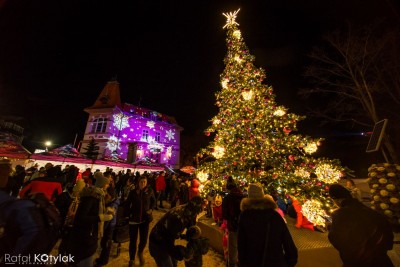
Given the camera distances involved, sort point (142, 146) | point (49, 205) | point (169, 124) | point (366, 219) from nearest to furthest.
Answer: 1. point (49, 205)
2. point (366, 219)
3. point (142, 146)
4. point (169, 124)

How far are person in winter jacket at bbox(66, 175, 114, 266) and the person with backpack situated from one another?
3.45ft

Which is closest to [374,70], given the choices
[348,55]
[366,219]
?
[348,55]

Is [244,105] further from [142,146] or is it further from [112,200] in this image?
[142,146]

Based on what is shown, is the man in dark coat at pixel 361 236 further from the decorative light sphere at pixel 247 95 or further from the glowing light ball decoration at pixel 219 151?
the decorative light sphere at pixel 247 95

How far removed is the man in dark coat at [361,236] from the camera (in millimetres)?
2176

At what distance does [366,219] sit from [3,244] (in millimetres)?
3765

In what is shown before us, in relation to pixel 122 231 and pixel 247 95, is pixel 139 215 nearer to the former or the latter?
pixel 122 231

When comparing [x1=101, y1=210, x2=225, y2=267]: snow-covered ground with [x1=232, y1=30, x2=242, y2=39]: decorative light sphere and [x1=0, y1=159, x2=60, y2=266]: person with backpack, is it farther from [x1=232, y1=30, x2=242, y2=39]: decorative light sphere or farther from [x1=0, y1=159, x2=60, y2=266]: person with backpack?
[x1=232, y1=30, x2=242, y2=39]: decorative light sphere

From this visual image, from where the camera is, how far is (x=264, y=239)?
7.50 feet

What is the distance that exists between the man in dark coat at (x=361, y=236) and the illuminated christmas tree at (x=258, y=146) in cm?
424

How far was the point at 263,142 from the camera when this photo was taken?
784 centimetres

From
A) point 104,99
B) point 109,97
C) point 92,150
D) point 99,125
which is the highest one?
point 109,97

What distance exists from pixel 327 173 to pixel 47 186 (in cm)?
791

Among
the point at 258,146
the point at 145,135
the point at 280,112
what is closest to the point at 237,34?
the point at 280,112
